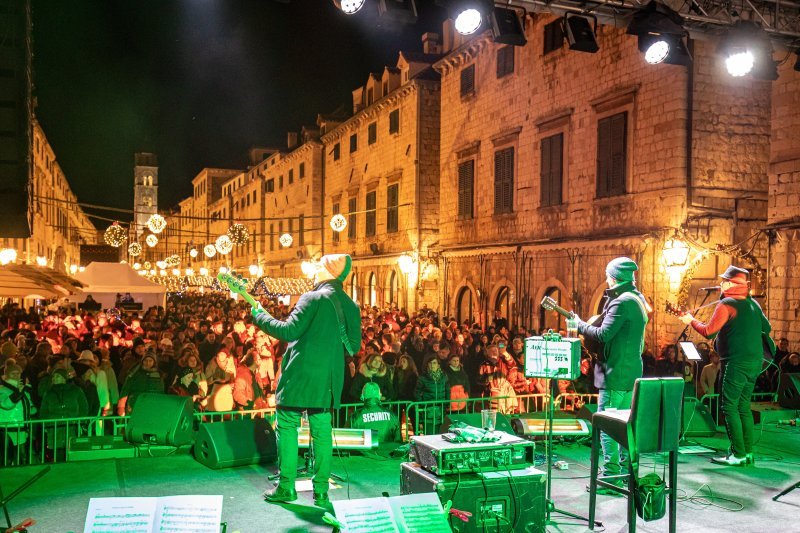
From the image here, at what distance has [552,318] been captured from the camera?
1889cm

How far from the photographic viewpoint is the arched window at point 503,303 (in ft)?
70.1

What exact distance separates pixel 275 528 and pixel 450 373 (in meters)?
5.25

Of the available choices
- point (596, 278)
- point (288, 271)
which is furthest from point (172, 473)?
point (288, 271)

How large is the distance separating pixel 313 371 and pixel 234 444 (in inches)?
82.1

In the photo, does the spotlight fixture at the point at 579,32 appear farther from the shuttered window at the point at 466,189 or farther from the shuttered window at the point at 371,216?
the shuttered window at the point at 371,216

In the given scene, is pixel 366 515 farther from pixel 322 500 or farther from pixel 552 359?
pixel 552 359

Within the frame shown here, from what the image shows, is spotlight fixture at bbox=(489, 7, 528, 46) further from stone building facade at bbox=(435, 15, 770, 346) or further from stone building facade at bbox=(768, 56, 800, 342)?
stone building facade at bbox=(768, 56, 800, 342)

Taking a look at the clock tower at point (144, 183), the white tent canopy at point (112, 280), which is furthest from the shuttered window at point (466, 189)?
the clock tower at point (144, 183)

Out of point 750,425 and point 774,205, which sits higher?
point 774,205

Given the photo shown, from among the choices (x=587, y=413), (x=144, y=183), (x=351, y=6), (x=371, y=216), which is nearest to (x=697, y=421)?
(x=587, y=413)

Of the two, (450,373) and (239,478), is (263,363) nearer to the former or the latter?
(450,373)

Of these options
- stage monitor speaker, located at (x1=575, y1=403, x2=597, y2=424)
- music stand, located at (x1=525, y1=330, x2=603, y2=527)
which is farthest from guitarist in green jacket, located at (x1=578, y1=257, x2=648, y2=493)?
stage monitor speaker, located at (x1=575, y1=403, x2=597, y2=424)

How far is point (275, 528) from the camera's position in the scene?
5.44 metres

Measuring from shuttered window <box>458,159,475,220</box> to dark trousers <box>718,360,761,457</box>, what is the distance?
1668cm
